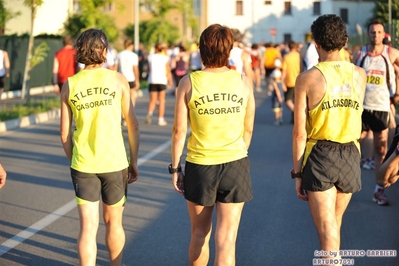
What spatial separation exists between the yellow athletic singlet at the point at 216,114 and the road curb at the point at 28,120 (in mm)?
13133

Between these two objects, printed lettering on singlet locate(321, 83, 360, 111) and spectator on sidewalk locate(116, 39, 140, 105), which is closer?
printed lettering on singlet locate(321, 83, 360, 111)

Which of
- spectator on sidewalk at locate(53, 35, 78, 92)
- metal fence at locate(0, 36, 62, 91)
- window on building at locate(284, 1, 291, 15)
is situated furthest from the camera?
window on building at locate(284, 1, 291, 15)

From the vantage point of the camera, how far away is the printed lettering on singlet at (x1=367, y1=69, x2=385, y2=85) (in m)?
9.67

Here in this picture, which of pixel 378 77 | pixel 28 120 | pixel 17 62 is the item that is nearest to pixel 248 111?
pixel 378 77

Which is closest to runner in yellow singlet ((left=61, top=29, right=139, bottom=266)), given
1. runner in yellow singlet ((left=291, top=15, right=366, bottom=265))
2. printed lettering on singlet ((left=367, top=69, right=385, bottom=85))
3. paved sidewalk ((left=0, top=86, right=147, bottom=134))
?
runner in yellow singlet ((left=291, top=15, right=366, bottom=265))

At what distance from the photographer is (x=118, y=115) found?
18.9ft

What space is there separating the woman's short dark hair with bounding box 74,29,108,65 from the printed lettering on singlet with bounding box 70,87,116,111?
0.70ft

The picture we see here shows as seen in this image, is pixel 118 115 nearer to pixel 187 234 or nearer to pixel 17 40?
pixel 187 234

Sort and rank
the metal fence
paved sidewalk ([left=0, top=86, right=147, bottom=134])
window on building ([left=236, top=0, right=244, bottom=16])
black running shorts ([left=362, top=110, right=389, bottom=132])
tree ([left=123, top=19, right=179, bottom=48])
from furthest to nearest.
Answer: window on building ([left=236, top=0, right=244, bottom=16]), tree ([left=123, top=19, right=179, bottom=48]), the metal fence, paved sidewalk ([left=0, top=86, right=147, bottom=134]), black running shorts ([left=362, top=110, right=389, bottom=132])

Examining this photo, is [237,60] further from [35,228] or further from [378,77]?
[35,228]

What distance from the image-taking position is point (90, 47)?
18.6 ft

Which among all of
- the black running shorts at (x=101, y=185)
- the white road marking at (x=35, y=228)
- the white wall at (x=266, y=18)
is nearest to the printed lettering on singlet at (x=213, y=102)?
the black running shorts at (x=101, y=185)

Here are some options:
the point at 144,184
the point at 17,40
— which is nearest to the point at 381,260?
the point at 144,184

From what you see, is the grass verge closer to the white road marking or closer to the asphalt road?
the asphalt road
